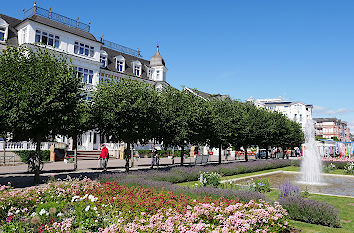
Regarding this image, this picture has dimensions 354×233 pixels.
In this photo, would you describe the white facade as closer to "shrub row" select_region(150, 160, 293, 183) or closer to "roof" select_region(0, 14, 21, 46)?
"roof" select_region(0, 14, 21, 46)

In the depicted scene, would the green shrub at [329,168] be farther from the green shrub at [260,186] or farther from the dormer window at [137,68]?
the dormer window at [137,68]

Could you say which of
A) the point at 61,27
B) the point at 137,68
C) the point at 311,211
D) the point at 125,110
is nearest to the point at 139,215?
the point at 311,211

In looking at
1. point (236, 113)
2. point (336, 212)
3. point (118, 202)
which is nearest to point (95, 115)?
point (118, 202)

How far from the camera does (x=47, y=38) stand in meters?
32.5

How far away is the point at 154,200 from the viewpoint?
8023 mm

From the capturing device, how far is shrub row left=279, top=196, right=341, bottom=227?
7.90 m

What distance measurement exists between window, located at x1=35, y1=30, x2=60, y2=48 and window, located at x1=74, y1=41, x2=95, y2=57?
8.22 ft

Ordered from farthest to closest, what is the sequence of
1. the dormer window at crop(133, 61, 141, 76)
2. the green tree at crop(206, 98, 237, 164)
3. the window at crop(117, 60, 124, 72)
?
the dormer window at crop(133, 61, 141, 76), the window at crop(117, 60, 124, 72), the green tree at crop(206, 98, 237, 164)

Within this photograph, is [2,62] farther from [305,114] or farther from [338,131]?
[338,131]

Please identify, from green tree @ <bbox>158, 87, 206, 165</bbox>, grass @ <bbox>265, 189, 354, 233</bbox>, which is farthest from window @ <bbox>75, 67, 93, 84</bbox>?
grass @ <bbox>265, 189, 354, 233</bbox>

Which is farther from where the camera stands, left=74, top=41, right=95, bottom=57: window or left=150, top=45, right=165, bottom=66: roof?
left=150, top=45, right=165, bottom=66: roof

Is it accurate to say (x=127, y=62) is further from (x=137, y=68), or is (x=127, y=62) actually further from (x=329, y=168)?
(x=329, y=168)

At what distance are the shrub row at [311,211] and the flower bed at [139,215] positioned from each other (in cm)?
117

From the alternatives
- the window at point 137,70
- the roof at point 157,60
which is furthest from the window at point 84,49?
the roof at point 157,60
